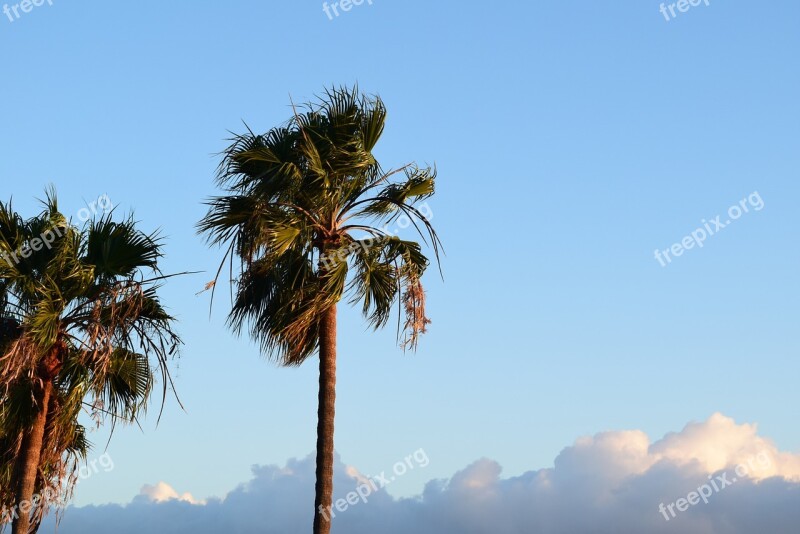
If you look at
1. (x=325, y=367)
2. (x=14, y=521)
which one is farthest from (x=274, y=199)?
(x=14, y=521)

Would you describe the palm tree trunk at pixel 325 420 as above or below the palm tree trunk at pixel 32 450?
below

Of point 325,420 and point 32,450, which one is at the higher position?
point 32,450

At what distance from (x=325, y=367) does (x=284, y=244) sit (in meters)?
2.52

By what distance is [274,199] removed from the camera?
2239 cm

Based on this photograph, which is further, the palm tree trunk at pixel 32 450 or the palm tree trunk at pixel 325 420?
→ the palm tree trunk at pixel 32 450

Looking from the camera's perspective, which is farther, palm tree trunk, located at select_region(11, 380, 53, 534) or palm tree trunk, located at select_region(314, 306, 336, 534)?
palm tree trunk, located at select_region(11, 380, 53, 534)

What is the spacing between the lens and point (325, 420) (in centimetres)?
2119

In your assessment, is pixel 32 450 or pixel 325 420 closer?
pixel 325 420

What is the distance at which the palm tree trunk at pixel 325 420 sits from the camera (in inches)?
807

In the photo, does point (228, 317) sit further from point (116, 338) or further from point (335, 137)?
point (335, 137)

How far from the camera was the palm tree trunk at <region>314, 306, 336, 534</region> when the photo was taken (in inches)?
807

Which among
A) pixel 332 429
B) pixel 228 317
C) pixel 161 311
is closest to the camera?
pixel 332 429

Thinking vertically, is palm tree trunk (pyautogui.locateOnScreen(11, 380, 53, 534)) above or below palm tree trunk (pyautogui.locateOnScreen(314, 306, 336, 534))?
above

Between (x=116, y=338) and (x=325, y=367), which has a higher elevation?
(x=116, y=338)
